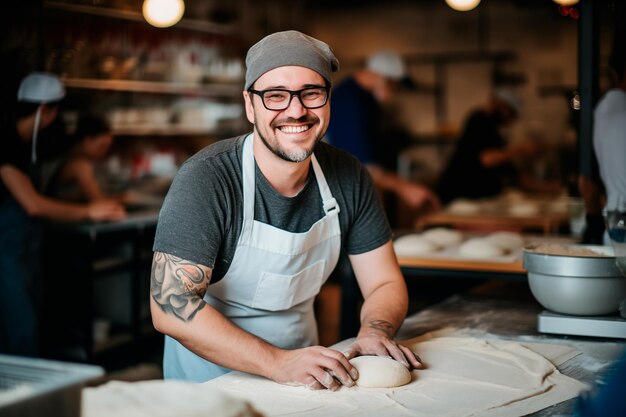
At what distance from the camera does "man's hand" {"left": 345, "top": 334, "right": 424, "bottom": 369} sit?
5.97 feet

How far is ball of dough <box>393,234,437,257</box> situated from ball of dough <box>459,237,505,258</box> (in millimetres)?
140

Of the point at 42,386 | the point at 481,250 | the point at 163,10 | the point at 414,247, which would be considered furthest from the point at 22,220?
the point at 42,386

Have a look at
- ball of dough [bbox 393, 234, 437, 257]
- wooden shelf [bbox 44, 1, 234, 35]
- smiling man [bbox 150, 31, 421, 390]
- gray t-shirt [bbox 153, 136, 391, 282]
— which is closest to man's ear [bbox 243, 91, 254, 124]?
smiling man [bbox 150, 31, 421, 390]

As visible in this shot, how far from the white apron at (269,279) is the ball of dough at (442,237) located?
1.38 metres

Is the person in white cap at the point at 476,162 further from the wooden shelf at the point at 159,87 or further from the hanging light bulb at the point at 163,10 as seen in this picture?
the wooden shelf at the point at 159,87

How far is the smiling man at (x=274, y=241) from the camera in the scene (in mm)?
1787

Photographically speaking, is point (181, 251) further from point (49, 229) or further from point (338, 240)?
point (49, 229)

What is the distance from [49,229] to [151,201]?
115cm

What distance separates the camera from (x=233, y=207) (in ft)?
6.39

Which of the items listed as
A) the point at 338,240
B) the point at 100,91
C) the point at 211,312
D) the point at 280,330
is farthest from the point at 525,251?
the point at 100,91

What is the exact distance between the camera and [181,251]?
1809 mm

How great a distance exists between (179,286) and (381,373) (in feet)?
1.67

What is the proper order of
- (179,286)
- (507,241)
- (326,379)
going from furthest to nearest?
(507,241), (179,286), (326,379)

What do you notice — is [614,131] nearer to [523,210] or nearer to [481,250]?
[481,250]
